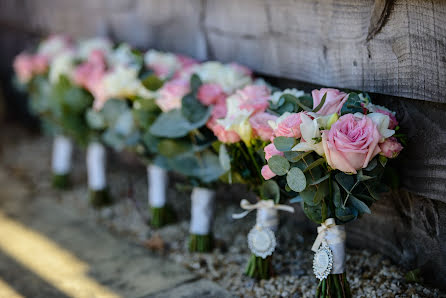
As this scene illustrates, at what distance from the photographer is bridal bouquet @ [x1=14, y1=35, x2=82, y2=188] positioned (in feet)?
8.66

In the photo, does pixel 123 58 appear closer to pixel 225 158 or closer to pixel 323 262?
pixel 225 158

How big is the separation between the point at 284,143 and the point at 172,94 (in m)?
0.68

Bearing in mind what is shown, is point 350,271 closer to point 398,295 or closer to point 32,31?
point 398,295

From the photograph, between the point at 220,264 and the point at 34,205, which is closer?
the point at 220,264

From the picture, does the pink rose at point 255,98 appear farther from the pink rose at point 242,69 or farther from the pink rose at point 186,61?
A: the pink rose at point 186,61

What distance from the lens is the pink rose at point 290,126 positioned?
4.88 feet

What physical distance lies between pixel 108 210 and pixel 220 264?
0.84 meters

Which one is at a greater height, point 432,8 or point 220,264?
point 432,8

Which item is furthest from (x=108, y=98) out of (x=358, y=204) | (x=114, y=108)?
(x=358, y=204)

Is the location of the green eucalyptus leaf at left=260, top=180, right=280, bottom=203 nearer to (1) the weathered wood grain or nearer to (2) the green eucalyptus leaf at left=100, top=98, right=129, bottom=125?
(1) the weathered wood grain

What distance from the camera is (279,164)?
1.53 meters

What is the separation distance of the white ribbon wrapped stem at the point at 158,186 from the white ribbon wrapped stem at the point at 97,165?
39cm

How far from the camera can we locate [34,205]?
113 inches

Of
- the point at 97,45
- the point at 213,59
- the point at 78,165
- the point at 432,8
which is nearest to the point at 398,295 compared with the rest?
the point at 432,8
